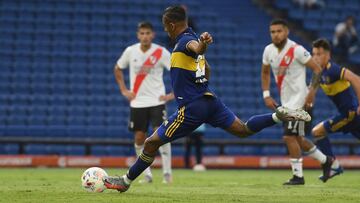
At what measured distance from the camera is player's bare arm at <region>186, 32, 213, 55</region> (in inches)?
331

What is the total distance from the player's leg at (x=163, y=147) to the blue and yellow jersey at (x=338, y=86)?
105 inches

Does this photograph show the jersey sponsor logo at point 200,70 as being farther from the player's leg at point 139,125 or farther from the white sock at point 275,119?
the player's leg at point 139,125

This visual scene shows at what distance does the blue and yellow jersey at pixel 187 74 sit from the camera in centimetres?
940

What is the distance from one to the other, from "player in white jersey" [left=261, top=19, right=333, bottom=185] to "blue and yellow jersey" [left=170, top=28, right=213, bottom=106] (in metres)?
2.88

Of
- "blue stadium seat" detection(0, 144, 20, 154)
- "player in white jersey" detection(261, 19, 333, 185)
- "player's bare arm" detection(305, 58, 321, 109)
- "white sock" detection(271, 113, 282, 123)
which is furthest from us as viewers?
"blue stadium seat" detection(0, 144, 20, 154)

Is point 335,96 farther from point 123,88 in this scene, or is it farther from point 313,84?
point 123,88

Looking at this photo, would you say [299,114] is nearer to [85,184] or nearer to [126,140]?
[85,184]

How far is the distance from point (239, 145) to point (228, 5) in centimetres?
585

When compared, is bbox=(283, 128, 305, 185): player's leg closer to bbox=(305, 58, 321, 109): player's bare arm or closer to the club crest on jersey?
bbox=(305, 58, 321, 109): player's bare arm

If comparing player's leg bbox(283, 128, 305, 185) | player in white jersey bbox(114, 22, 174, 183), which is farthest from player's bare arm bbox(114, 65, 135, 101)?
player's leg bbox(283, 128, 305, 185)

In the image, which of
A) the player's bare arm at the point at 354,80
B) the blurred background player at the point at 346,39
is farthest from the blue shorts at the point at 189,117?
the blurred background player at the point at 346,39

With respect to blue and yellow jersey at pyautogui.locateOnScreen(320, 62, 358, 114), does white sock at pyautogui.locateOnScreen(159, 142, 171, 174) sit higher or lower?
lower

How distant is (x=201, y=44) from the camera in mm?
8648

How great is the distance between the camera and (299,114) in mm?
9562
